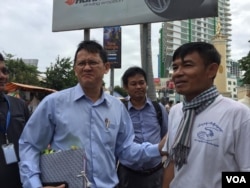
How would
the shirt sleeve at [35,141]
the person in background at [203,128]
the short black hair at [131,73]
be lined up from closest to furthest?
the person in background at [203,128], the shirt sleeve at [35,141], the short black hair at [131,73]

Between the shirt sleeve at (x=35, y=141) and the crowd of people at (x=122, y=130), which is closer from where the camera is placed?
the crowd of people at (x=122, y=130)

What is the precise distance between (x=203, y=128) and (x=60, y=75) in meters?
30.3

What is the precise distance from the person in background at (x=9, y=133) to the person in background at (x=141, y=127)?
1.15 m

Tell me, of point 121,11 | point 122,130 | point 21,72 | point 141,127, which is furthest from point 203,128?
point 21,72

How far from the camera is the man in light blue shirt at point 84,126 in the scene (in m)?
2.35

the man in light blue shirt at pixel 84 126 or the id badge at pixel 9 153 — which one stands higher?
the man in light blue shirt at pixel 84 126

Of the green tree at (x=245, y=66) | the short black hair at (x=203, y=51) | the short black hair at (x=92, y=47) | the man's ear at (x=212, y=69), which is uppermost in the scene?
the green tree at (x=245, y=66)

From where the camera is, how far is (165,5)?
36.2 feet

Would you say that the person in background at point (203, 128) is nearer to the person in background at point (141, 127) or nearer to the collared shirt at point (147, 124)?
the person in background at point (141, 127)

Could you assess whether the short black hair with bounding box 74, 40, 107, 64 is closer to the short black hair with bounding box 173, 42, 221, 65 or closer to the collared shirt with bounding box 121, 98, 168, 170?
the short black hair with bounding box 173, 42, 221, 65

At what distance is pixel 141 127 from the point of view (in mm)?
3848

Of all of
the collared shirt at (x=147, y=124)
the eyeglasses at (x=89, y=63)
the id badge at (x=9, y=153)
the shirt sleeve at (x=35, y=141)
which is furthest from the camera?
the collared shirt at (x=147, y=124)

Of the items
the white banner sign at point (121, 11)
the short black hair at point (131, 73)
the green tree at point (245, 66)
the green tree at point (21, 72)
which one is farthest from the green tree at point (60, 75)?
the short black hair at point (131, 73)

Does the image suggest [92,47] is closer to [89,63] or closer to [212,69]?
[89,63]
